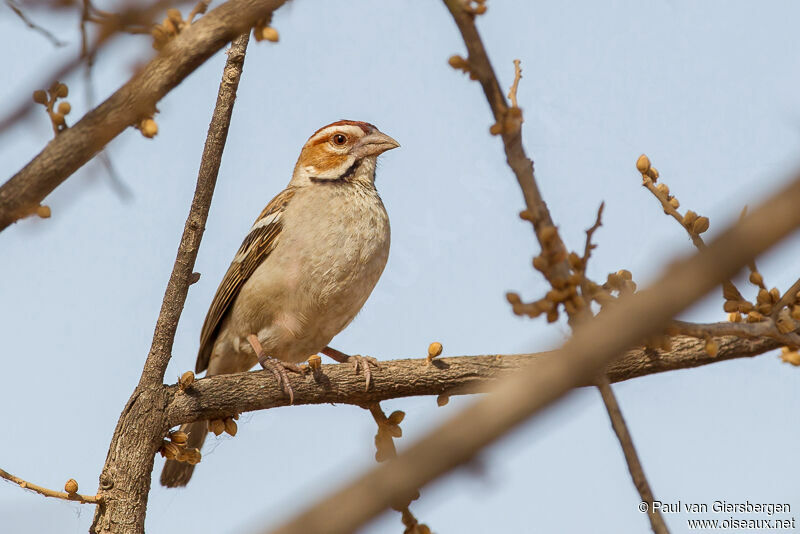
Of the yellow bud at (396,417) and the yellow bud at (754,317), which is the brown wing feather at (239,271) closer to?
the yellow bud at (396,417)

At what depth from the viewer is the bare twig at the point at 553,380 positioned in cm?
144

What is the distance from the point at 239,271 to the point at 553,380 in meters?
5.79

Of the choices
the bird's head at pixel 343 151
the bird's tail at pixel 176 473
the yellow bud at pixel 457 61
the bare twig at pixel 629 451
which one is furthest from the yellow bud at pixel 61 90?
the bird's head at pixel 343 151

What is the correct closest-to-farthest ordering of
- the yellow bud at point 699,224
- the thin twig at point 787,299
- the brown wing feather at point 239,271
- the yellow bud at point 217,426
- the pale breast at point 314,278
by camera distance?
1. the thin twig at point 787,299
2. the yellow bud at point 699,224
3. the yellow bud at point 217,426
4. the pale breast at point 314,278
5. the brown wing feather at point 239,271

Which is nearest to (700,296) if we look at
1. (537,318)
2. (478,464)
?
(478,464)

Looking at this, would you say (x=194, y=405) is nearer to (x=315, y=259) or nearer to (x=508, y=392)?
(x=315, y=259)

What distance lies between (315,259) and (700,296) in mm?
5332

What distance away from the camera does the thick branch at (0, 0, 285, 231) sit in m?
3.45

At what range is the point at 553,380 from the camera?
1.55 meters

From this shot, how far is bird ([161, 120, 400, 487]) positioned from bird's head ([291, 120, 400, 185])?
13cm

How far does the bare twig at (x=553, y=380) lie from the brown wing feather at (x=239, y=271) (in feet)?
18.3

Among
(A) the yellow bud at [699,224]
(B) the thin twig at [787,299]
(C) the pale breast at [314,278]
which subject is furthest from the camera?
(C) the pale breast at [314,278]

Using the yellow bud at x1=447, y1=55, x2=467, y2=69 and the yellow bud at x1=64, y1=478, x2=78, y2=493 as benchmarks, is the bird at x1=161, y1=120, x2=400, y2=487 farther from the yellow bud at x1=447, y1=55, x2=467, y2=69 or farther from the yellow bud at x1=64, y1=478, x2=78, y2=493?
the yellow bud at x1=447, y1=55, x2=467, y2=69

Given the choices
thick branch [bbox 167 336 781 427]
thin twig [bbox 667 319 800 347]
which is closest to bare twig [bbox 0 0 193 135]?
thin twig [bbox 667 319 800 347]
